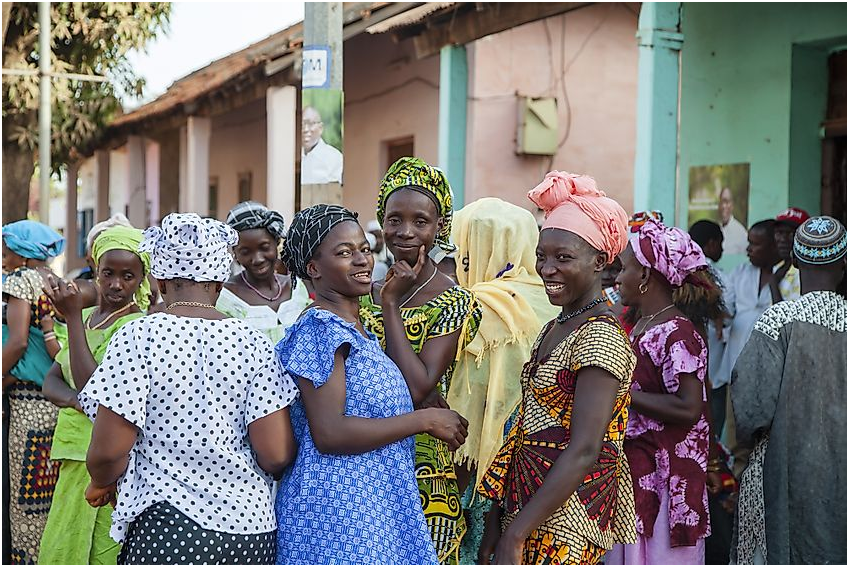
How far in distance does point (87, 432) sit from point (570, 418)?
2388mm

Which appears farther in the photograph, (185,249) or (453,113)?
(453,113)

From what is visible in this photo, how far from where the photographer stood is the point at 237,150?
1797 cm

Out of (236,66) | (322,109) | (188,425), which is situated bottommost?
(188,425)

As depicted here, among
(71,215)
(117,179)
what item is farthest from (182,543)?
(117,179)

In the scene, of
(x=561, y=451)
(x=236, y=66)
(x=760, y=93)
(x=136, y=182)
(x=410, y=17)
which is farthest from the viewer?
(x=136, y=182)

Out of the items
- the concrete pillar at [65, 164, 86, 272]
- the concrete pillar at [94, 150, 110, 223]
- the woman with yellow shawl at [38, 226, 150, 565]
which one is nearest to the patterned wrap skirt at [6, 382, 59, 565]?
the woman with yellow shawl at [38, 226, 150, 565]

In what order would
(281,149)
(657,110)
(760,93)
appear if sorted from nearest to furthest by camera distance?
(657,110) → (760,93) → (281,149)

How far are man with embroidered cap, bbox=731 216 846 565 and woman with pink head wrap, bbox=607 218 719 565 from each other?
671mm

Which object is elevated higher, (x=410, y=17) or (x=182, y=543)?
(x=410, y=17)

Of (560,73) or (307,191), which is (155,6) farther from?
(307,191)

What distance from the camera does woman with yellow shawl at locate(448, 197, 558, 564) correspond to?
3752mm

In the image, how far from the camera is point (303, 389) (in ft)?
9.25

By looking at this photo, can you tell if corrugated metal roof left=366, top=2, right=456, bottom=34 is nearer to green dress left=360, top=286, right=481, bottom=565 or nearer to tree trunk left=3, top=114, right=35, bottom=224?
green dress left=360, top=286, right=481, bottom=565

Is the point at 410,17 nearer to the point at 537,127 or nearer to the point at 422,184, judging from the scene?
the point at 537,127
